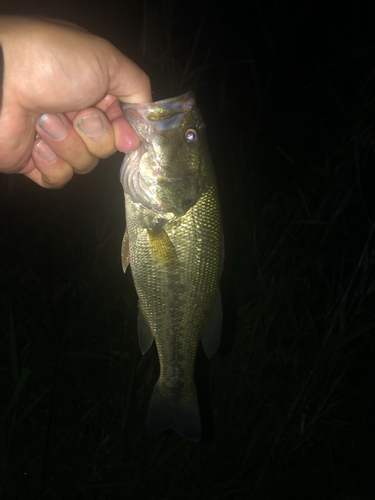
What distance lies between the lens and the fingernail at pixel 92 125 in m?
1.51

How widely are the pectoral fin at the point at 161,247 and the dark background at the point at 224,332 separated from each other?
0.88 meters

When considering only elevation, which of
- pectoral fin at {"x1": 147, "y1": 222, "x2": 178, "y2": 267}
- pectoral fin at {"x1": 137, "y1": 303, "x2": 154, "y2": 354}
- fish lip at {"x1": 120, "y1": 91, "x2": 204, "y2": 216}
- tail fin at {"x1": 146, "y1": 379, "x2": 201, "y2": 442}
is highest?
fish lip at {"x1": 120, "y1": 91, "x2": 204, "y2": 216}

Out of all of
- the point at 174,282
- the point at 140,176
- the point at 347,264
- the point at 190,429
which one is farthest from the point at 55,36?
the point at 347,264

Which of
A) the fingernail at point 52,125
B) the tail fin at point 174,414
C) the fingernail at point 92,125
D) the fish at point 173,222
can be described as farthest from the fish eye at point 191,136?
the tail fin at point 174,414

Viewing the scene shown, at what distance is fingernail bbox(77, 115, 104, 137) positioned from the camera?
1511 millimetres

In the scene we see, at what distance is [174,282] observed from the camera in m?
1.60

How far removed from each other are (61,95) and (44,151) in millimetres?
455

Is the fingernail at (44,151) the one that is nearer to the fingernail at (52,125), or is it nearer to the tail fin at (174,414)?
the fingernail at (52,125)

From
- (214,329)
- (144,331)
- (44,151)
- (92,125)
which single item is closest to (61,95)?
(92,125)

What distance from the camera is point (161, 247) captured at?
155cm

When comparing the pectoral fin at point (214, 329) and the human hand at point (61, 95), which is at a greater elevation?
the human hand at point (61, 95)

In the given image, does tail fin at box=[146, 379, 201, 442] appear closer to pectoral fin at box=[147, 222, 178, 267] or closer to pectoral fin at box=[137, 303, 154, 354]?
pectoral fin at box=[137, 303, 154, 354]

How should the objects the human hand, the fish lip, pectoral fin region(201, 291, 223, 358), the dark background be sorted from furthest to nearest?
the dark background → pectoral fin region(201, 291, 223, 358) → the fish lip → the human hand

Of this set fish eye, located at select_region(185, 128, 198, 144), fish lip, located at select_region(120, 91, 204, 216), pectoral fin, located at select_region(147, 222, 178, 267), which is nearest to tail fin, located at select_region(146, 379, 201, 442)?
pectoral fin, located at select_region(147, 222, 178, 267)
